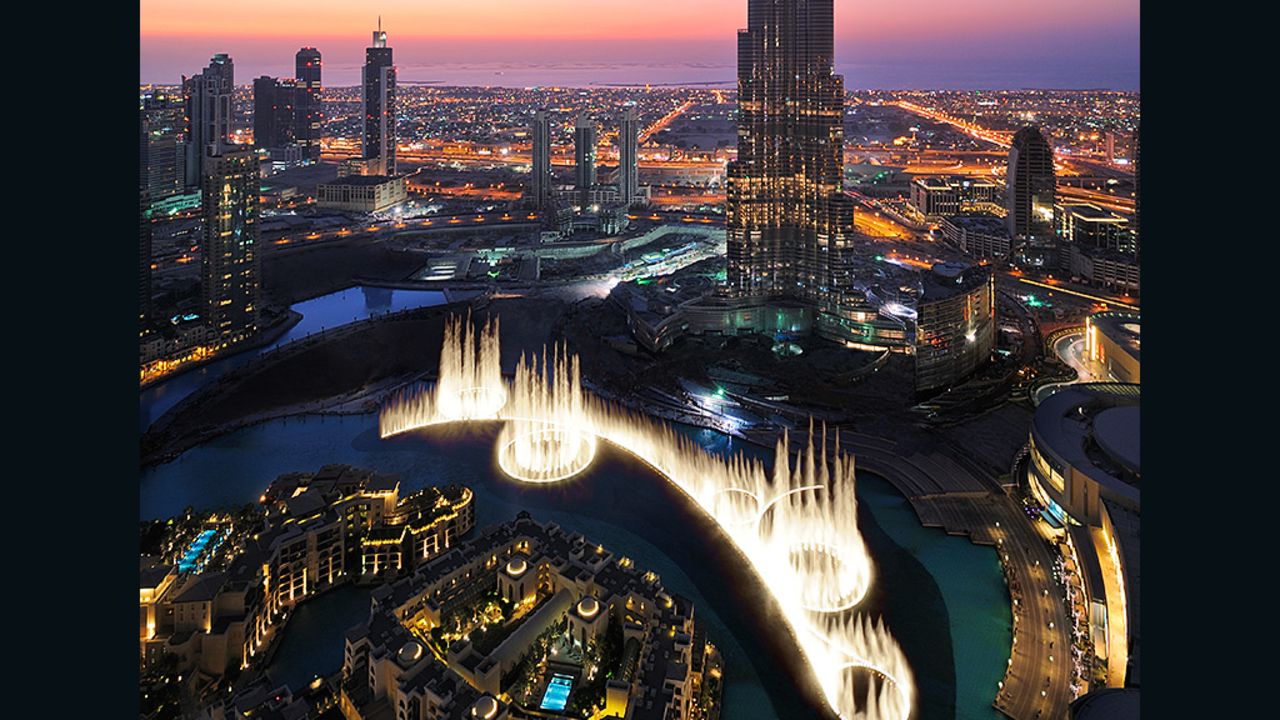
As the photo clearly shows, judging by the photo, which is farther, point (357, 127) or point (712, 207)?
point (357, 127)

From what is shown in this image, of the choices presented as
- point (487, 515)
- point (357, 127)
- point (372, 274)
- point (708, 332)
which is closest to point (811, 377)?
point (708, 332)

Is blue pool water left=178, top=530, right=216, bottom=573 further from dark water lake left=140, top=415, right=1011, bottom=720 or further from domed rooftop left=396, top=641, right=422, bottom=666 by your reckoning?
domed rooftop left=396, top=641, right=422, bottom=666

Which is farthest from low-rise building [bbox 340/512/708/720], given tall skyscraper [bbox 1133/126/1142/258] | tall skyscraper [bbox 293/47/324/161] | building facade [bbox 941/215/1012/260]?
tall skyscraper [bbox 293/47/324/161]

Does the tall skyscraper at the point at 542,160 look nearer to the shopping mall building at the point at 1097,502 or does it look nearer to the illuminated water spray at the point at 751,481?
the illuminated water spray at the point at 751,481

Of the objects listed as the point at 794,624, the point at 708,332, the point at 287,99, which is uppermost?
the point at 287,99

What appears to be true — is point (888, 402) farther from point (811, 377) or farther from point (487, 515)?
point (487, 515)
